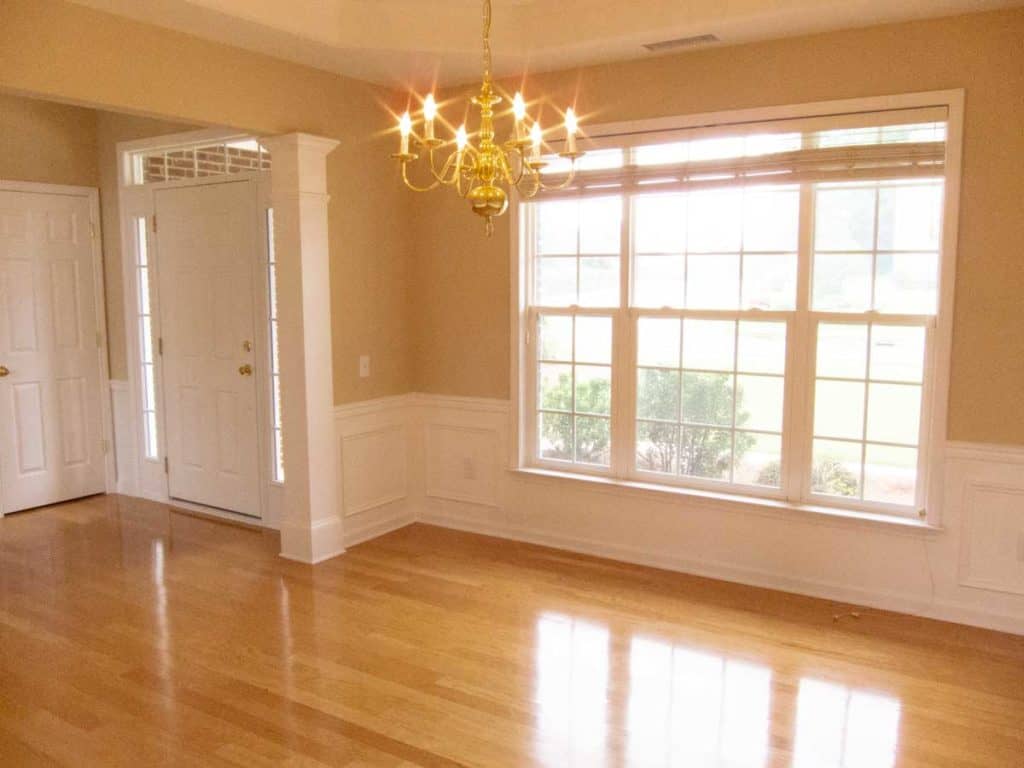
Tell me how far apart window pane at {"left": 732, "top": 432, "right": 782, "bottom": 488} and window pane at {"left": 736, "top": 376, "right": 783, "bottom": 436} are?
0.06m

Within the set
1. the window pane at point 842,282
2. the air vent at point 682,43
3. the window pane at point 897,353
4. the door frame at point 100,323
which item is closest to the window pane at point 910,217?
the window pane at point 842,282

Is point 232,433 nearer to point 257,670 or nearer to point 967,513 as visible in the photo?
point 257,670

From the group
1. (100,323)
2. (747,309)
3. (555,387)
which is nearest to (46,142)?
(100,323)

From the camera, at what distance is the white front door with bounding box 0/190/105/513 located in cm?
550

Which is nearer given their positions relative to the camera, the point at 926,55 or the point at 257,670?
the point at 257,670

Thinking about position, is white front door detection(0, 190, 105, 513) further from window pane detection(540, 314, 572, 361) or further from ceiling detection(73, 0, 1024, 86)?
window pane detection(540, 314, 572, 361)

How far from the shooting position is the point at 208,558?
4711mm

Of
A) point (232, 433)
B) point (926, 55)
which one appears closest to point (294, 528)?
point (232, 433)

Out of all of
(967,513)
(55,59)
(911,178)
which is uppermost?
(55,59)

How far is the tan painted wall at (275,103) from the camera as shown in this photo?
11.0ft

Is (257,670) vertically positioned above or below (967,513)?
below

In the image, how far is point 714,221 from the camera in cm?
425

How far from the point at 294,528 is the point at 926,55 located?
396cm

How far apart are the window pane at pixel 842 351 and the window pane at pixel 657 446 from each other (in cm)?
86
